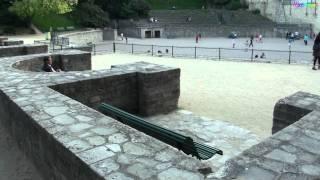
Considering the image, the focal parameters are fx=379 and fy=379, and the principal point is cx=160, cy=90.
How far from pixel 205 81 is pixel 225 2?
60.4 metres

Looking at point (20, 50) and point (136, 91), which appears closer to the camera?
point (136, 91)

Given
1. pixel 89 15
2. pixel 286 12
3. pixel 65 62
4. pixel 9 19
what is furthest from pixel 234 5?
pixel 65 62

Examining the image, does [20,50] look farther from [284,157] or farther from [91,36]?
[91,36]

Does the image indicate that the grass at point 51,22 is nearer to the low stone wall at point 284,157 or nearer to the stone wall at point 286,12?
the stone wall at point 286,12

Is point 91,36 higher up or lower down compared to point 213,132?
higher up

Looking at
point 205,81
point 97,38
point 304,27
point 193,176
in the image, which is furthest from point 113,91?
point 304,27

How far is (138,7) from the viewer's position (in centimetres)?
5681

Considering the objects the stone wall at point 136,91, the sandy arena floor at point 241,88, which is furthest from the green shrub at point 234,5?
the stone wall at point 136,91

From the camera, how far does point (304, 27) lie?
5853 centimetres

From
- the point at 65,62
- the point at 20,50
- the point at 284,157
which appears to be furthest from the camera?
the point at 20,50

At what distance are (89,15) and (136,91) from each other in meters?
41.9

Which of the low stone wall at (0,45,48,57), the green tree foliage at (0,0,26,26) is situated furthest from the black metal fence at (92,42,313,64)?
the green tree foliage at (0,0,26,26)

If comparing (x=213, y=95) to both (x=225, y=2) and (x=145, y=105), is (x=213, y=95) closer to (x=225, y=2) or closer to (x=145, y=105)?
(x=145, y=105)

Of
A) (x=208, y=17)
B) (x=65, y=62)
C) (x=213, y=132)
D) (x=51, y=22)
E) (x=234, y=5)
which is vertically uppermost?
(x=234, y=5)
